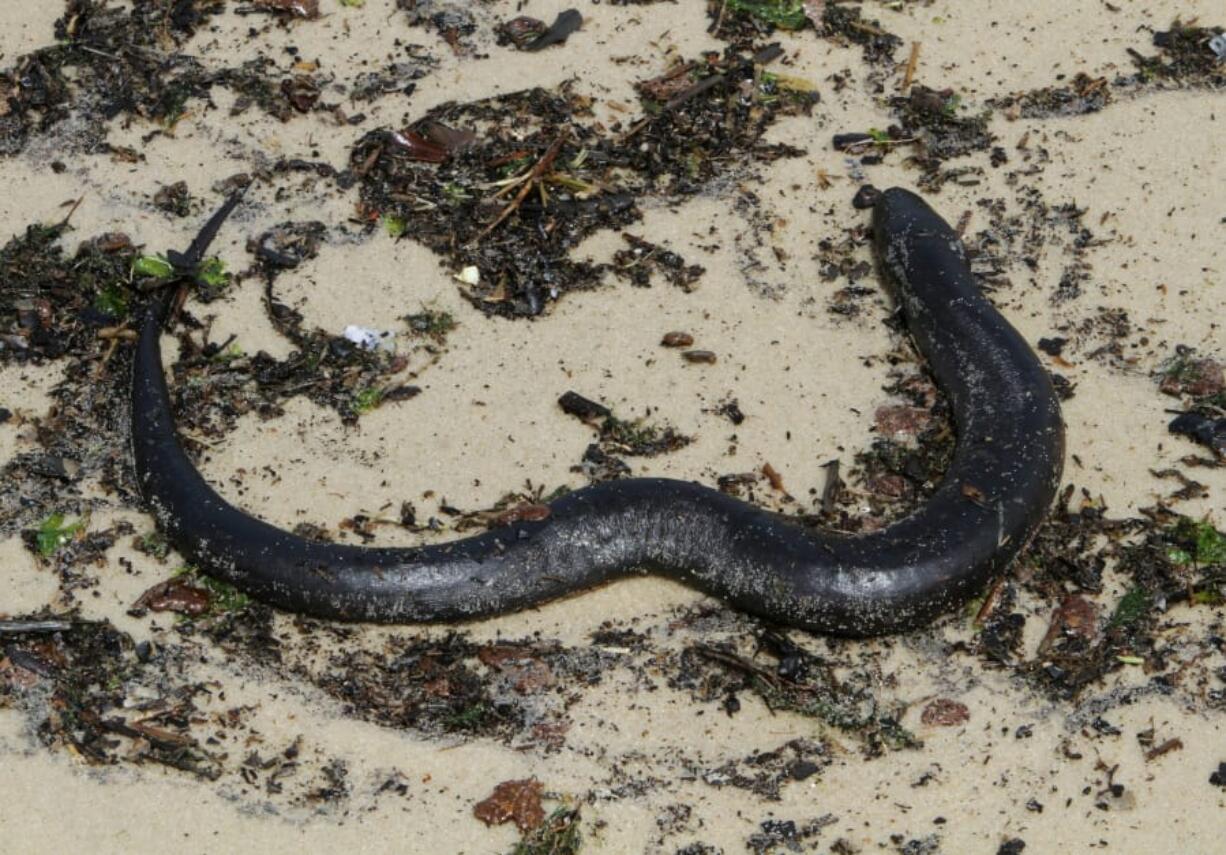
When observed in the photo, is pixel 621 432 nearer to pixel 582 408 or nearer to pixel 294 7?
pixel 582 408

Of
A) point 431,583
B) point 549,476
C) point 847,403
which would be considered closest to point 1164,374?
point 847,403

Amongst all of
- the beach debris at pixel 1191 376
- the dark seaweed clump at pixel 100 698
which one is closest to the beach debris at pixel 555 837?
the dark seaweed clump at pixel 100 698

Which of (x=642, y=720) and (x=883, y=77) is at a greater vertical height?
(x=883, y=77)

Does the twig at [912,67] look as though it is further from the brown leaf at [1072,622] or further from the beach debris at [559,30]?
the brown leaf at [1072,622]

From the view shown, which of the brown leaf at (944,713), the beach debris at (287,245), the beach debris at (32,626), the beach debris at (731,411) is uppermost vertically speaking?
the beach debris at (287,245)

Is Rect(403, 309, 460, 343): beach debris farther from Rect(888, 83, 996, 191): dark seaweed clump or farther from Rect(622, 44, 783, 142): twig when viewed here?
Rect(888, 83, 996, 191): dark seaweed clump

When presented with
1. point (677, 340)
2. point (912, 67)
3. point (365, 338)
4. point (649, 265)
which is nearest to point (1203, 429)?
point (677, 340)

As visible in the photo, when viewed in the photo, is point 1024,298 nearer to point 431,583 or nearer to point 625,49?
point 625,49
